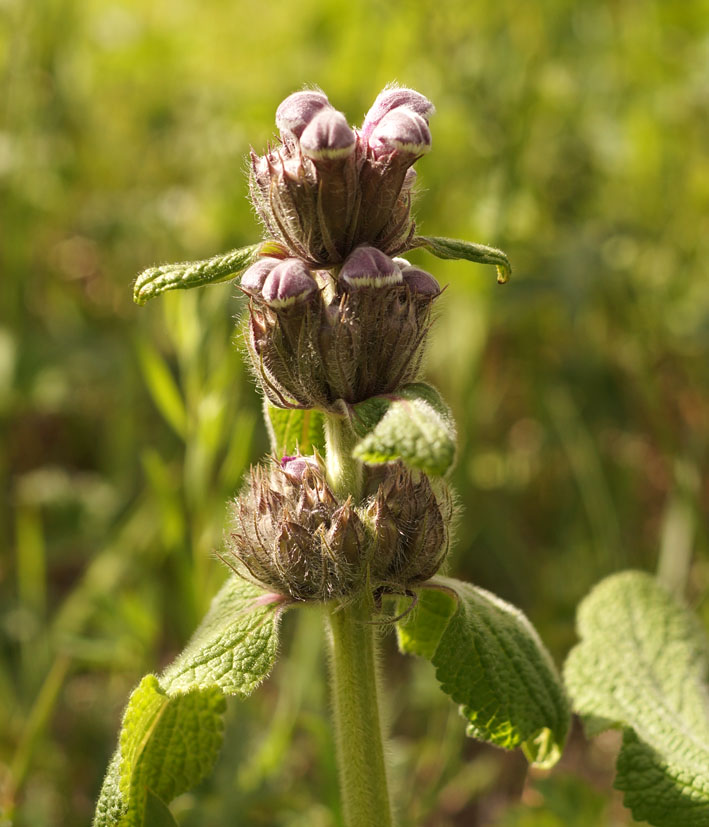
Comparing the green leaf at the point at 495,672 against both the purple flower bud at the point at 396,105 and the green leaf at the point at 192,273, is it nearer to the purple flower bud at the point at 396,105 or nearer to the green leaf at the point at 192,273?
the green leaf at the point at 192,273

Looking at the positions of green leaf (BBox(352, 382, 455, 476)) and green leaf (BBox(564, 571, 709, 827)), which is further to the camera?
green leaf (BBox(564, 571, 709, 827))

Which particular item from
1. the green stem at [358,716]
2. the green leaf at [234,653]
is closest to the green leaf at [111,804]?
the green leaf at [234,653]

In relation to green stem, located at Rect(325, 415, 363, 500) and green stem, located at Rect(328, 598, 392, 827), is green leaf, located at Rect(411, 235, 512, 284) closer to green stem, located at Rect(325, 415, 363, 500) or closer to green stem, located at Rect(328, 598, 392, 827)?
green stem, located at Rect(325, 415, 363, 500)

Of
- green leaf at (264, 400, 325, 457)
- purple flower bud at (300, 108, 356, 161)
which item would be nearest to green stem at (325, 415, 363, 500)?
green leaf at (264, 400, 325, 457)

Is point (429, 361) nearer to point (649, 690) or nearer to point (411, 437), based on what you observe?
point (649, 690)

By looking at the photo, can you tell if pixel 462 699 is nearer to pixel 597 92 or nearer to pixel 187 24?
pixel 597 92
